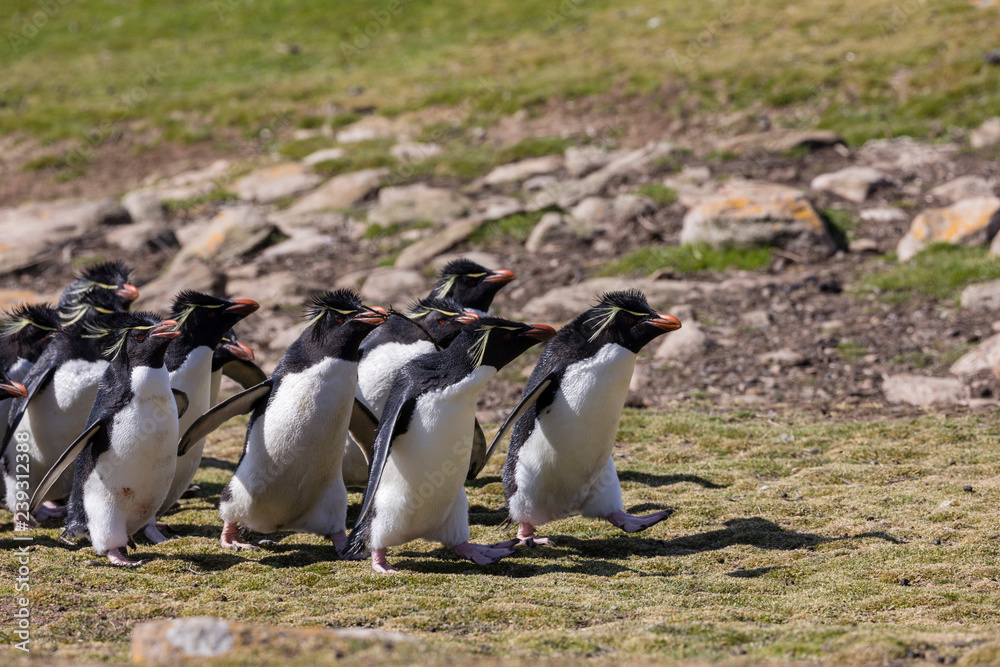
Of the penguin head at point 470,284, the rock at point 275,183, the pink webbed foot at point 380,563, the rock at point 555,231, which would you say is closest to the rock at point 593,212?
the rock at point 555,231

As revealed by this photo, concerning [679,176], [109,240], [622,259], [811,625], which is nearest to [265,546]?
[811,625]

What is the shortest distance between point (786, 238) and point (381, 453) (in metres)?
8.21

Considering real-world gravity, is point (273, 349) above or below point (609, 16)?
below

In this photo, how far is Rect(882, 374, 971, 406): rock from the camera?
8750mm

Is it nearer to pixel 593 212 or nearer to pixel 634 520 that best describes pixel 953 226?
pixel 593 212

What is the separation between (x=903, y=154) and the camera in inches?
580

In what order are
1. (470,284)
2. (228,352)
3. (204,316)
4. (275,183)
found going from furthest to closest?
(275,183)
(470,284)
(228,352)
(204,316)

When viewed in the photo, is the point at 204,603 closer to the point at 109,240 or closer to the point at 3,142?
the point at 109,240

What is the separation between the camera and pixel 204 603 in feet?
15.8

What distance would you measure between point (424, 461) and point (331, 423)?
73cm

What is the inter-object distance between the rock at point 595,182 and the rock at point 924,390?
21.2 feet

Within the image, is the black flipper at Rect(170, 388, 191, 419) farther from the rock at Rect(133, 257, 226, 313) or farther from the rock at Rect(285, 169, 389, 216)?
the rock at Rect(285, 169, 389, 216)

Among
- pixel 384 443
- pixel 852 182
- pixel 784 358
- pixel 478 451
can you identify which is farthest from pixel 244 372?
pixel 852 182

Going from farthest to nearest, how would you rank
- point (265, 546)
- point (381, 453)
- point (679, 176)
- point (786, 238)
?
point (679, 176)
point (786, 238)
point (265, 546)
point (381, 453)
